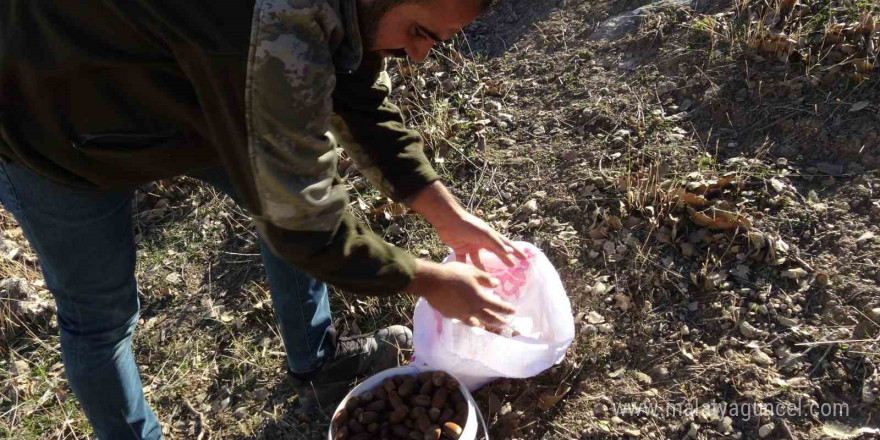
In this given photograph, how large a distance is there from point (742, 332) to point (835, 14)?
5.04 feet

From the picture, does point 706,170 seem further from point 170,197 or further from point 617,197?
point 170,197

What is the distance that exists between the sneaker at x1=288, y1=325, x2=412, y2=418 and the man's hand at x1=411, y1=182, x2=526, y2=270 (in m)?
0.54

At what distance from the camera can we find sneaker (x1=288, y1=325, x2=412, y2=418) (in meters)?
2.24

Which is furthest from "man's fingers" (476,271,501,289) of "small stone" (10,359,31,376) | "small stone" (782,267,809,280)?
"small stone" (10,359,31,376)

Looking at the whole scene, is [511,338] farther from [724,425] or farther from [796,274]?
[796,274]

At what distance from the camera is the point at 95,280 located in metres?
1.65

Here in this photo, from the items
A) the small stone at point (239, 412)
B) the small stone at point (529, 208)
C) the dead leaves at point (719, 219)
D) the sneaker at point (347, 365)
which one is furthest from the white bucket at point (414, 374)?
the dead leaves at point (719, 219)

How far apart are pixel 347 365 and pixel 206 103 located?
1.25 metres

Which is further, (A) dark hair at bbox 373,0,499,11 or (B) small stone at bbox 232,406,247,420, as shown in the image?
(B) small stone at bbox 232,406,247,420

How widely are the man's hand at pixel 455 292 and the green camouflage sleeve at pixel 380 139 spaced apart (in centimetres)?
38

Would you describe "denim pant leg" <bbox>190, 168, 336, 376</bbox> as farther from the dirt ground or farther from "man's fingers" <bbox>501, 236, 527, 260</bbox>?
"man's fingers" <bbox>501, 236, 527, 260</bbox>

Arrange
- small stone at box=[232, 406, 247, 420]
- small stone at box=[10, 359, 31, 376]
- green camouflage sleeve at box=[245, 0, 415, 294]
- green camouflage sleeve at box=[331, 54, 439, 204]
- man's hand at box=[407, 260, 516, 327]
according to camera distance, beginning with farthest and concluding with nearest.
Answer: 1. small stone at box=[10, 359, 31, 376]
2. small stone at box=[232, 406, 247, 420]
3. green camouflage sleeve at box=[331, 54, 439, 204]
4. man's hand at box=[407, 260, 516, 327]
5. green camouflage sleeve at box=[245, 0, 415, 294]

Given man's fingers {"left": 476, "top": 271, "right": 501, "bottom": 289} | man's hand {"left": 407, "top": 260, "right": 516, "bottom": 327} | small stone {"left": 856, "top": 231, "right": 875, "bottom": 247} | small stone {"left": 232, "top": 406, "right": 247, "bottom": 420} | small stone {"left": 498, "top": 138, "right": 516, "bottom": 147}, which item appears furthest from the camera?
small stone {"left": 498, "top": 138, "right": 516, "bottom": 147}

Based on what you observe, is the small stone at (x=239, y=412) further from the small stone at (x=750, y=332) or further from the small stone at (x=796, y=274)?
the small stone at (x=796, y=274)
